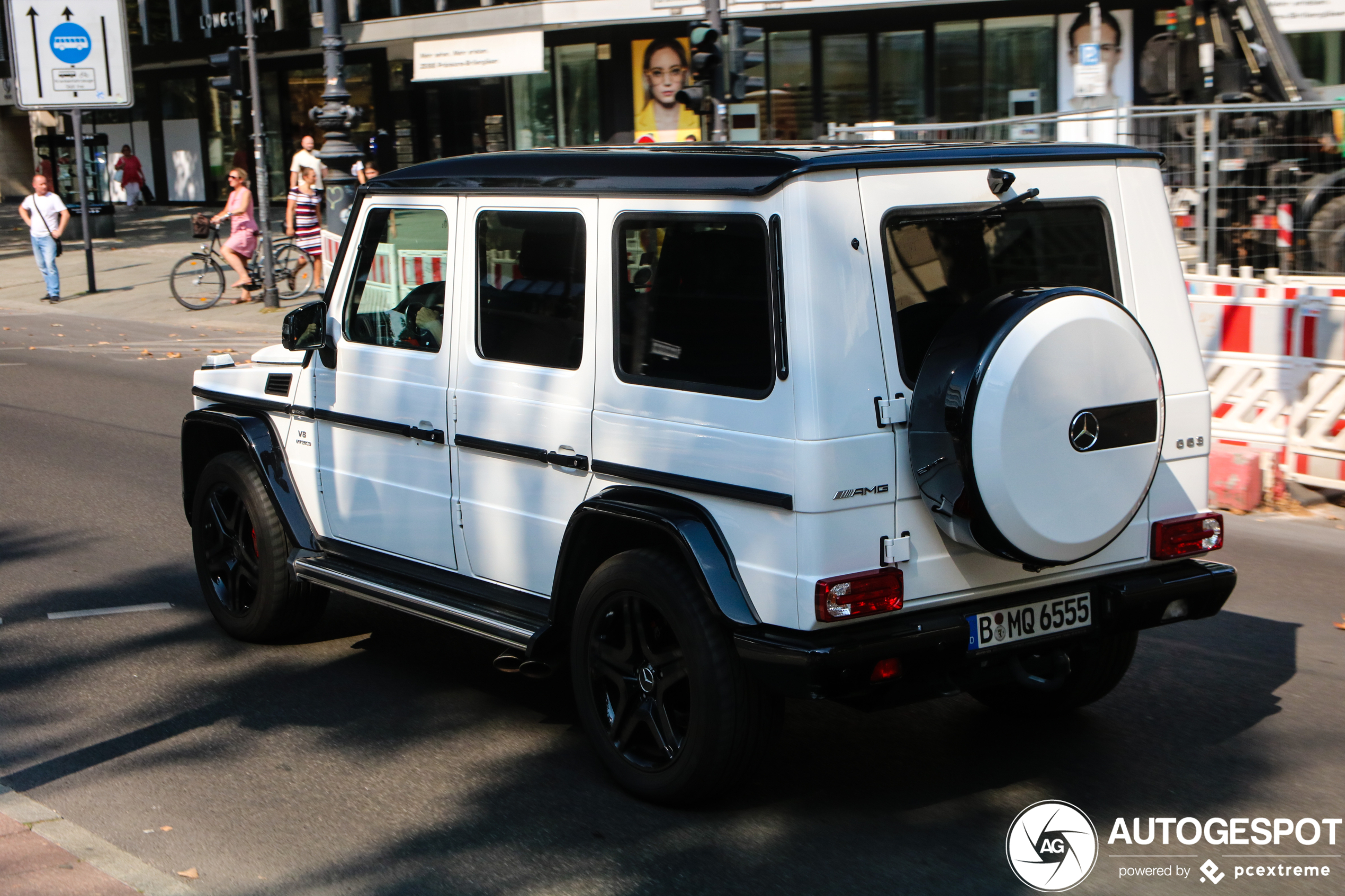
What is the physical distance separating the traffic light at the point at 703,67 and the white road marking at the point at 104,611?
10192 mm

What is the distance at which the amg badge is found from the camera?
148 inches

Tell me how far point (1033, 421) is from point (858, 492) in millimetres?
504

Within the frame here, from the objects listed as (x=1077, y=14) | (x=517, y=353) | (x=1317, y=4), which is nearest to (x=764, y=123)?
(x=1077, y=14)

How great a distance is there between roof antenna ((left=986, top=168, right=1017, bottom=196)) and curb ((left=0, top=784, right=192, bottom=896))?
2.93 metres

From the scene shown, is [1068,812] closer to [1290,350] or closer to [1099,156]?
[1099,156]

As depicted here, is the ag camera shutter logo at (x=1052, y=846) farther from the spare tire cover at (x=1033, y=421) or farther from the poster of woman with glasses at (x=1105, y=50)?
the poster of woman with glasses at (x=1105, y=50)

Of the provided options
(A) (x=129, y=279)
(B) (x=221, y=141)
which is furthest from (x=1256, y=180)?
(B) (x=221, y=141)

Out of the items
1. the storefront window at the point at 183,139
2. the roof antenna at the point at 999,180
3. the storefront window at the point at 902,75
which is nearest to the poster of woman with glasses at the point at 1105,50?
the storefront window at the point at 902,75

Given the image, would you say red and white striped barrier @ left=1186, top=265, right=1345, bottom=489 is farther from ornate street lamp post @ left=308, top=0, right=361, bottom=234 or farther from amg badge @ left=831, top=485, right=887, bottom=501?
ornate street lamp post @ left=308, top=0, right=361, bottom=234

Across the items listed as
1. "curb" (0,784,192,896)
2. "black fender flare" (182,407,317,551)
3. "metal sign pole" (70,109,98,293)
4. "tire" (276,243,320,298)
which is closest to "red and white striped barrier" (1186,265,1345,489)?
"black fender flare" (182,407,317,551)

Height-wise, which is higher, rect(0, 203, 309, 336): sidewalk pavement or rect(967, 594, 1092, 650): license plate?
rect(0, 203, 309, 336): sidewalk pavement

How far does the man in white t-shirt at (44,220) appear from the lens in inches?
830

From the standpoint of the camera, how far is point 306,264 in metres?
20.4

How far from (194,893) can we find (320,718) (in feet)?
4.49
